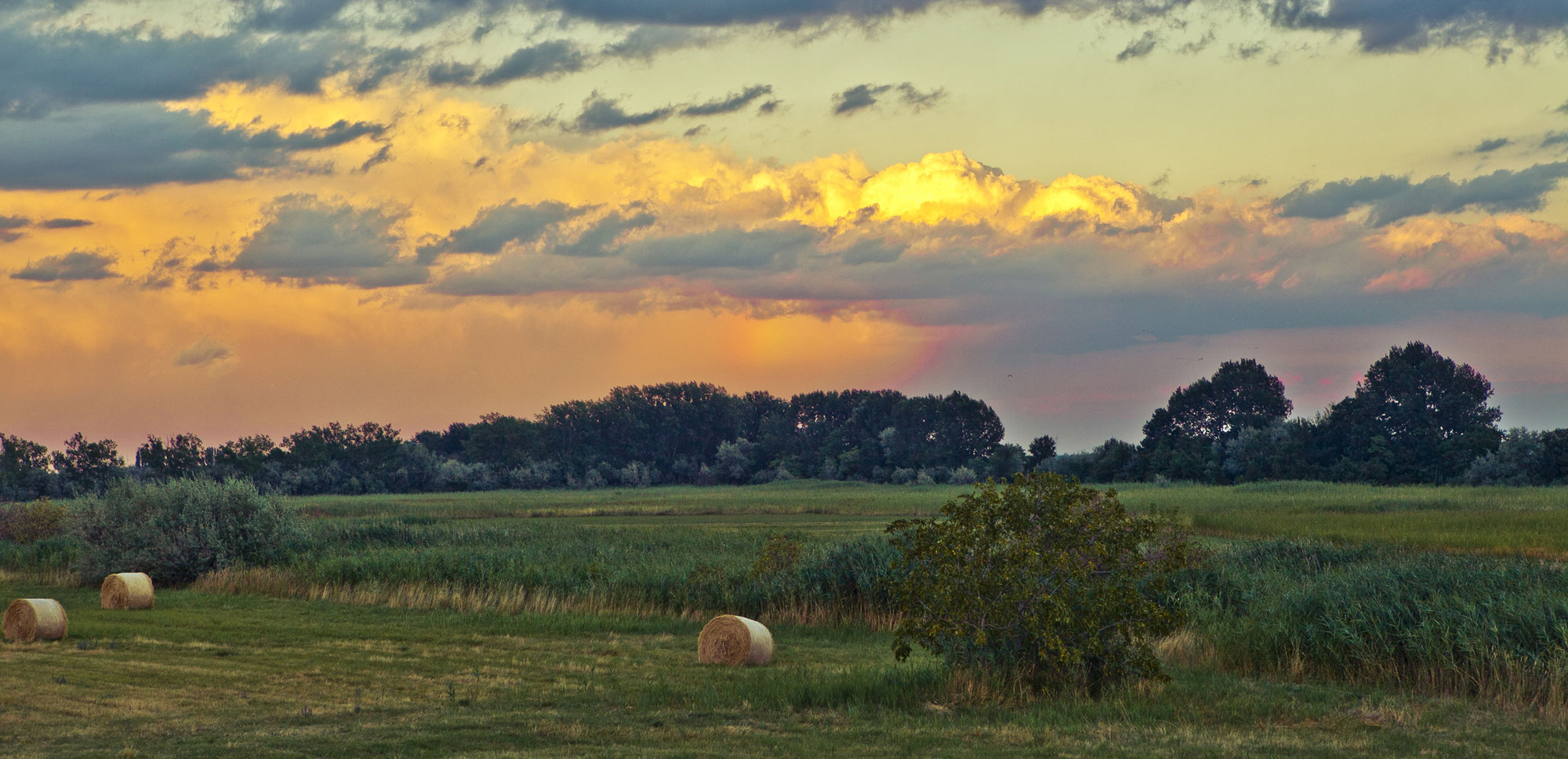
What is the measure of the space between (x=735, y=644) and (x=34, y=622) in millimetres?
14022

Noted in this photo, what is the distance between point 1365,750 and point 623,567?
24.2 m

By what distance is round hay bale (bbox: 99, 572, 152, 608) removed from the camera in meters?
30.1

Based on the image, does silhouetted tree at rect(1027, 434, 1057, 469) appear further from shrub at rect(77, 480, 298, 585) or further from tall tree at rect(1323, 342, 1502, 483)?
shrub at rect(77, 480, 298, 585)

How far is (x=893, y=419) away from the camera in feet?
554

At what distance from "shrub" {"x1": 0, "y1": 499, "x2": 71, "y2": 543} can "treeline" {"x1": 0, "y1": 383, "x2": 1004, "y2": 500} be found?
79.5 m

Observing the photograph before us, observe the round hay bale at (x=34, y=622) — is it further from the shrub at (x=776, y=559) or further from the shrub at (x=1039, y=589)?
the shrub at (x=1039, y=589)

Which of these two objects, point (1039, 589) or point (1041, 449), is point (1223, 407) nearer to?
point (1041, 449)

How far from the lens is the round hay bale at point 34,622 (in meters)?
23.4

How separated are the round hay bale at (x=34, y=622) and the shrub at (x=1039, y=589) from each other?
1698 cm

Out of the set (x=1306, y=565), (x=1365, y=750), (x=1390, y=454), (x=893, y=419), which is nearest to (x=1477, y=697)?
(x=1365, y=750)

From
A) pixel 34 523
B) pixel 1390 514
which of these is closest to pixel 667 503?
pixel 34 523

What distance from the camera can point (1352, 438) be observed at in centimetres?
11562

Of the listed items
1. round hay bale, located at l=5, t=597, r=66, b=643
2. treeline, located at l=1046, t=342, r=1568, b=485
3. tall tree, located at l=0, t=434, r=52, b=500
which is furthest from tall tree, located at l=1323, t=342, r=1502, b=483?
tall tree, located at l=0, t=434, r=52, b=500

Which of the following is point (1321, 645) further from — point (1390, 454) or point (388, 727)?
point (1390, 454)
